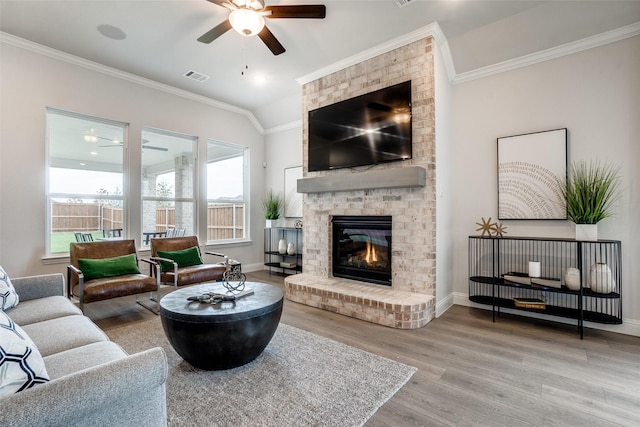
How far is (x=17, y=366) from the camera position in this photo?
1075 mm

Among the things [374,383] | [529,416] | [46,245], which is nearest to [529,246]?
[529,416]

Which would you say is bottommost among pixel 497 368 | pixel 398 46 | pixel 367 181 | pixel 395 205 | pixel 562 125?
pixel 497 368

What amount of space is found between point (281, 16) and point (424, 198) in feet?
7.87

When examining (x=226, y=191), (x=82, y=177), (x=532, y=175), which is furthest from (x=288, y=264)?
(x=532, y=175)

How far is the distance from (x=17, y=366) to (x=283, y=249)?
4700mm

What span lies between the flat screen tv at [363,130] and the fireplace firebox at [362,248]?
2.59 ft

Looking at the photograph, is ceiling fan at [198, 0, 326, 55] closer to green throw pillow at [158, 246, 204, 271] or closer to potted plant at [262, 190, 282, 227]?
green throw pillow at [158, 246, 204, 271]

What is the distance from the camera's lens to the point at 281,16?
107 inches

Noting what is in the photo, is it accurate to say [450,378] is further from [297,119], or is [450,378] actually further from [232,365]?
[297,119]

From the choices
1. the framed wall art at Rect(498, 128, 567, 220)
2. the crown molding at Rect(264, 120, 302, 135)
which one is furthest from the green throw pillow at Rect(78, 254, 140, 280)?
the framed wall art at Rect(498, 128, 567, 220)

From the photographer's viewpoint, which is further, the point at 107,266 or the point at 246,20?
the point at 107,266

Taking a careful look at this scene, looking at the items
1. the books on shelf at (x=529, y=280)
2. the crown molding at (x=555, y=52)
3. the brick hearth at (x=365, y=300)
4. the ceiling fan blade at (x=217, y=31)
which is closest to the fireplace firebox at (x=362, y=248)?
the brick hearth at (x=365, y=300)

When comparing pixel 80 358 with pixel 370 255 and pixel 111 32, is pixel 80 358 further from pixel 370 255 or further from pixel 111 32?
pixel 111 32

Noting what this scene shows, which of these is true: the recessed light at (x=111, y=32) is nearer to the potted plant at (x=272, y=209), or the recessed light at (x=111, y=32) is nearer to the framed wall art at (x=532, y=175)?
the potted plant at (x=272, y=209)
